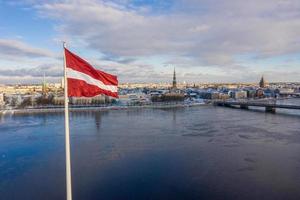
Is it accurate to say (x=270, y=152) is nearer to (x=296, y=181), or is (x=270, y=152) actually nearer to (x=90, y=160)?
(x=296, y=181)

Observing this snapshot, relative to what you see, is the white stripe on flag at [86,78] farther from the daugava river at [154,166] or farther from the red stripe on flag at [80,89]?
the daugava river at [154,166]

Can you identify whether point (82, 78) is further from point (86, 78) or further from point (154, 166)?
point (154, 166)

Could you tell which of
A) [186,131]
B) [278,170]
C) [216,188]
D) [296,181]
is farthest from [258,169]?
[186,131]

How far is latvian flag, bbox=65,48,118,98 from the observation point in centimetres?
276

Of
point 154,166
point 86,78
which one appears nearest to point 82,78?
point 86,78

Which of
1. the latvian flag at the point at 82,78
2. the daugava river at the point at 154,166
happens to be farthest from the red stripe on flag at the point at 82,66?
the daugava river at the point at 154,166

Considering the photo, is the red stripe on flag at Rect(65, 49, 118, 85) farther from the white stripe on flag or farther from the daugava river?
the daugava river

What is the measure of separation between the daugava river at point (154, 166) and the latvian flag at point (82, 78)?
4099 millimetres

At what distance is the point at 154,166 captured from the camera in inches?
351

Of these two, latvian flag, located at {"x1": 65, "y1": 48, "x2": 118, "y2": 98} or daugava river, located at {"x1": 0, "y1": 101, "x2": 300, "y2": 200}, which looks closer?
latvian flag, located at {"x1": 65, "y1": 48, "x2": 118, "y2": 98}

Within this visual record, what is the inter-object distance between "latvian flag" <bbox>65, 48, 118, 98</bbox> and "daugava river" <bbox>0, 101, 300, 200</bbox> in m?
4.10

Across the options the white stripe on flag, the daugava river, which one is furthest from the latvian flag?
the daugava river

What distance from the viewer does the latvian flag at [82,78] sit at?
2.76 m

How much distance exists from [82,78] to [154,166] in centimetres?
645
